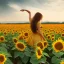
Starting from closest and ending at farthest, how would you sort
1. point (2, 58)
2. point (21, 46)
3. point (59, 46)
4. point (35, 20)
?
point (2, 58), point (59, 46), point (21, 46), point (35, 20)

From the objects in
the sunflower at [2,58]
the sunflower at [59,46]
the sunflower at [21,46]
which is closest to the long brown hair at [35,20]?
the sunflower at [21,46]

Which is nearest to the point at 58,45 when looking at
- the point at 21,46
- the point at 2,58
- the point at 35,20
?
the point at 21,46

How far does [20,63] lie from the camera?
5605 mm

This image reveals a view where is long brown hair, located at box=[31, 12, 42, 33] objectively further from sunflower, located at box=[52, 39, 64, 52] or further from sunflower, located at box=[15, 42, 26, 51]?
sunflower, located at box=[52, 39, 64, 52]

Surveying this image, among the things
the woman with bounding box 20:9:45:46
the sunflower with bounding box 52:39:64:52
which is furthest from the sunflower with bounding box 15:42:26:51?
the woman with bounding box 20:9:45:46

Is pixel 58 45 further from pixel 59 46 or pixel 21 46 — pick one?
pixel 21 46

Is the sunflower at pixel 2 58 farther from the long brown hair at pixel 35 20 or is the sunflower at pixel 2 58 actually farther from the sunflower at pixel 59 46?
the long brown hair at pixel 35 20

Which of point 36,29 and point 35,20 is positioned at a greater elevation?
Answer: point 35,20

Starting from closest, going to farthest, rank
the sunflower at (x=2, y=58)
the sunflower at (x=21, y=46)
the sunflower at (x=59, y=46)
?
the sunflower at (x=2, y=58)
the sunflower at (x=59, y=46)
the sunflower at (x=21, y=46)

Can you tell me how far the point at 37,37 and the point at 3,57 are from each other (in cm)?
308

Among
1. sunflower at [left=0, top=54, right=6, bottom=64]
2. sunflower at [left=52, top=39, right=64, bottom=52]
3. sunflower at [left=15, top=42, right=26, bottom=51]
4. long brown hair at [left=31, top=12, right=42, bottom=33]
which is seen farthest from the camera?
long brown hair at [left=31, top=12, right=42, bottom=33]

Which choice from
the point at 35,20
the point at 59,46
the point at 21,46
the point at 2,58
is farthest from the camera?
the point at 35,20

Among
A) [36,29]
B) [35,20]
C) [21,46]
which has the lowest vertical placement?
[21,46]

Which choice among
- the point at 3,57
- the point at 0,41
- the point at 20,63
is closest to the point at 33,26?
the point at 0,41
